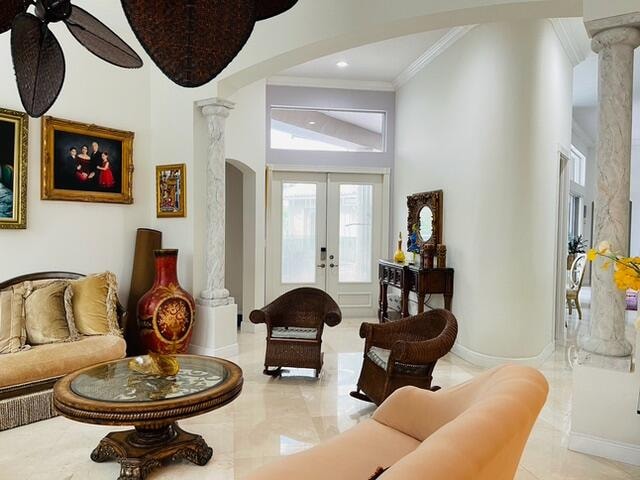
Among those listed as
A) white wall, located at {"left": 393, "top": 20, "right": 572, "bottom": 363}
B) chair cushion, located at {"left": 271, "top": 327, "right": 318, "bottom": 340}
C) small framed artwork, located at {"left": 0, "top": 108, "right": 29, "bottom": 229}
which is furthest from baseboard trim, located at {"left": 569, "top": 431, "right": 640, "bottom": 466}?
small framed artwork, located at {"left": 0, "top": 108, "right": 29, "bottom": 229}

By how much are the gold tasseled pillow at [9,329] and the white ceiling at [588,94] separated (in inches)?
219

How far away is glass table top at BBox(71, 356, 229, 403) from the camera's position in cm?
257

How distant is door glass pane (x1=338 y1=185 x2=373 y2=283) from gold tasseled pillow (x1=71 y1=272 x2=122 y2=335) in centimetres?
381

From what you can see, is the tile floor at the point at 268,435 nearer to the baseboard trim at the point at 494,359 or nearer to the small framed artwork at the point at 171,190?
the baseboard trim at the point at 494,359

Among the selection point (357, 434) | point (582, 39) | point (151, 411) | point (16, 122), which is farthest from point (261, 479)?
point (582, 39)

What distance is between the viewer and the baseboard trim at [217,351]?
4.90 m

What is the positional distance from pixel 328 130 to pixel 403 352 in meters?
4.86

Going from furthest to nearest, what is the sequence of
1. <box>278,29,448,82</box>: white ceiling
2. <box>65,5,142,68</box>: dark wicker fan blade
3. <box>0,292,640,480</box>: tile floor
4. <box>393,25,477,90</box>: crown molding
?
<box>278,29,448,82</box>: white ceiling < <box>393,25,477,90</box>: crown molding < <box>0,292,640,480</box>: tile floor < <box>65,5,142,68</box>: dark wicker fan blade

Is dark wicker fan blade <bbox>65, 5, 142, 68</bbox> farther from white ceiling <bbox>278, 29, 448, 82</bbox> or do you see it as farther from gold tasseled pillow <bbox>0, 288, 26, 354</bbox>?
white ceiling <bbox>278, 29, 448, 82</bbox>

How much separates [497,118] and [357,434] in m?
3.69

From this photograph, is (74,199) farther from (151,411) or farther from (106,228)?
(151,411)

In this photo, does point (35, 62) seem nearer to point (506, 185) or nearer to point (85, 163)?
point (85, 163)

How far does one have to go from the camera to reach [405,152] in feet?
22.8

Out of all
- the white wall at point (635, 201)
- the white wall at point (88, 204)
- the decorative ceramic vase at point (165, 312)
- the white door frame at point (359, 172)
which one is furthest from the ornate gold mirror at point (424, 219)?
the white wall at point (635, 201)
